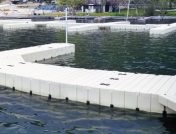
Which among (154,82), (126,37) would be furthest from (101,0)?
(154,82)

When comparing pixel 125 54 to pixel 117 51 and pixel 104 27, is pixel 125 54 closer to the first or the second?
pixel 117 51

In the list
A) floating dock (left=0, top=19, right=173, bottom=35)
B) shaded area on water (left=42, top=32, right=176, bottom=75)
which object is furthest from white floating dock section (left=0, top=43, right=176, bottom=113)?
floating dock (left=0, top=19, right=173, bottom=35)

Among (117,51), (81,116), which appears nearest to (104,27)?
(117,51)

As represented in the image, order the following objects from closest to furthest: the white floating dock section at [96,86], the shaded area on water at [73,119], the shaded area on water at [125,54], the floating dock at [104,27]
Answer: the shaded area on water at [73,119] < the white floating dock section at [96,86] < the shaded area on water at [125,54] < the floating dock at [104,27]

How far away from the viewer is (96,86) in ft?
55.7

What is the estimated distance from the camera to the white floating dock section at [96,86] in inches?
626

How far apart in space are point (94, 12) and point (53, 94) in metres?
67.7

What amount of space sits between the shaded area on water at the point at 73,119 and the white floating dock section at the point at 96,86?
37 centimetres

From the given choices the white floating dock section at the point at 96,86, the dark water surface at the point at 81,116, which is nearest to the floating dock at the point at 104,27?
the dark water surface at the point at 81,116

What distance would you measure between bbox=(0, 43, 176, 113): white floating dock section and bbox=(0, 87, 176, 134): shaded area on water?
1.22ft

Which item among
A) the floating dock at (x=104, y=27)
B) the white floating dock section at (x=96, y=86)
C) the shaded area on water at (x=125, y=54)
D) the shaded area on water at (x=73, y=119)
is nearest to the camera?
the shaded area on water at (x=73, y=119)

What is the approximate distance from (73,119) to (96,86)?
7.09 feet

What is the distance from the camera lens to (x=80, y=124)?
1491cm

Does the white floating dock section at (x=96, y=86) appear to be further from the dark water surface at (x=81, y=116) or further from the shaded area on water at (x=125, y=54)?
the shaded area on water at (x=125, y=54)
